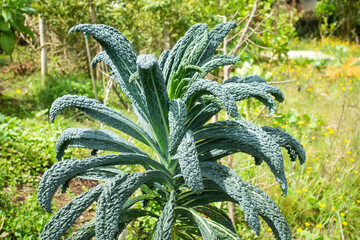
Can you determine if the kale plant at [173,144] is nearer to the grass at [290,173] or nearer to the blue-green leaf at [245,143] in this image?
the blue-green leaf at [245,143]

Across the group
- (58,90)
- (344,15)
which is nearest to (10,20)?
(58,90)

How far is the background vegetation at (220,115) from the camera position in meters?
2.65

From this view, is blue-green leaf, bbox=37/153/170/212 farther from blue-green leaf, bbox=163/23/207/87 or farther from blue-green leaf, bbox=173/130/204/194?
blue-green leaf, bbox=163/23/207/87

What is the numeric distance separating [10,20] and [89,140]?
4.67m

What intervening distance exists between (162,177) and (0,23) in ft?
15.8

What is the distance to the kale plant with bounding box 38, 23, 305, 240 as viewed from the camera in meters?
1.04

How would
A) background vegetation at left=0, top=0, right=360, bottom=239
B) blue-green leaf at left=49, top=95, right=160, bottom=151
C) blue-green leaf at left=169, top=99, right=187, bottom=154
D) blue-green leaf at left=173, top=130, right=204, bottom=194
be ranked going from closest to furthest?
blue-green leaf at left=173, top=130, right=204, bottom=194 < blue-green leaf at left=169, top=99, right=187, bottom=154 < blue-green leaf at left=49, top=95, right=160, bottom=151 < background vegetation at left=0, top=0, right=360, bottom=239

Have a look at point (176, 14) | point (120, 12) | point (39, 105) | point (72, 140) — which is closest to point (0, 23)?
point (39, 105)

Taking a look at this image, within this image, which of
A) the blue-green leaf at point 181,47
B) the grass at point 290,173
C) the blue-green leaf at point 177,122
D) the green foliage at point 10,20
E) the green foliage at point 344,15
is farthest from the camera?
the green foliage at point 344,15

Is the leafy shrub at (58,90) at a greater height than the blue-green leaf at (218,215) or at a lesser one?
greater

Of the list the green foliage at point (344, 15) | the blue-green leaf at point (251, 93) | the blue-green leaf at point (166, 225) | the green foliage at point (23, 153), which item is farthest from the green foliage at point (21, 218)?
the green foliage at point (344, 15)

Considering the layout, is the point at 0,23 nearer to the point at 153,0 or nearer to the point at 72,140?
the point at 153,0

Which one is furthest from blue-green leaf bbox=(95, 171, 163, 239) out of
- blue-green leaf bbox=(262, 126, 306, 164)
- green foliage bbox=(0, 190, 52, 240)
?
green foliage bbox=(0, 190, 52, 240)

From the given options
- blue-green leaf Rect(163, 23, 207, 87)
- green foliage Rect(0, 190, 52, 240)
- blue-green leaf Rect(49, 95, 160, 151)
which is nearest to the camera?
blue-green leaf Rect(49, 95, 160, 151)
